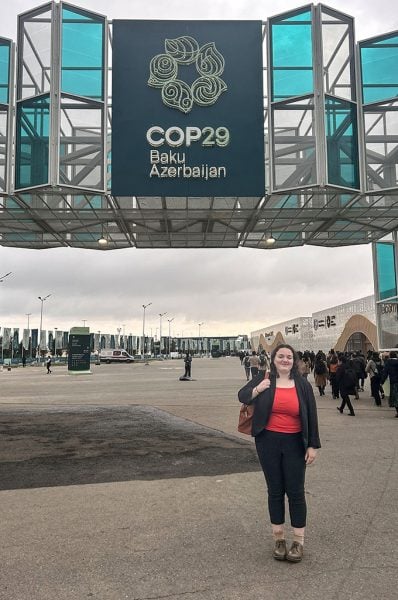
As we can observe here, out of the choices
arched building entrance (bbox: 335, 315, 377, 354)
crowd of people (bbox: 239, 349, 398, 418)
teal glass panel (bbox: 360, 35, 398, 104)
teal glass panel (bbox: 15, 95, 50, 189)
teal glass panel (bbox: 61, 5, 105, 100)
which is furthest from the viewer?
arched building entrance (bbox: 335, 315, 377, 354)

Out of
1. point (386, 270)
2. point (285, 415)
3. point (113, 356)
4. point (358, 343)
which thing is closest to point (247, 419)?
point (285, 415)

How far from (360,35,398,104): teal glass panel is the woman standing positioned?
7.22 m

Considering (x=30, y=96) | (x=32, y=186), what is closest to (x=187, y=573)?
(x=32, y=186)

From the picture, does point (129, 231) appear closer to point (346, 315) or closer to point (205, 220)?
point (205, 220)

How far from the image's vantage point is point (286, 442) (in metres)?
3.99

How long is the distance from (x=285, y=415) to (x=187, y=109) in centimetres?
664

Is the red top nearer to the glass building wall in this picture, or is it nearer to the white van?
the glass building wall

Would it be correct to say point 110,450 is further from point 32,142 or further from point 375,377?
point 375,377

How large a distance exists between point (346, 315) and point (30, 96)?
50083 mm

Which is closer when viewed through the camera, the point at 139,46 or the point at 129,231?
the point at 139,46

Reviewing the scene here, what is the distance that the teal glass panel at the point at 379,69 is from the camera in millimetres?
9312

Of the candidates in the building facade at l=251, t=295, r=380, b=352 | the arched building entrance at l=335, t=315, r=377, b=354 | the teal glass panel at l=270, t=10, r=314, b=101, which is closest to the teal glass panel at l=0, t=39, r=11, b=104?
the teal glass panel at l=270, t=10, r=314, b=101

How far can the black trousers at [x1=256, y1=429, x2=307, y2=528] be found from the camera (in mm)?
3965

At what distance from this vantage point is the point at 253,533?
4.59 meters
